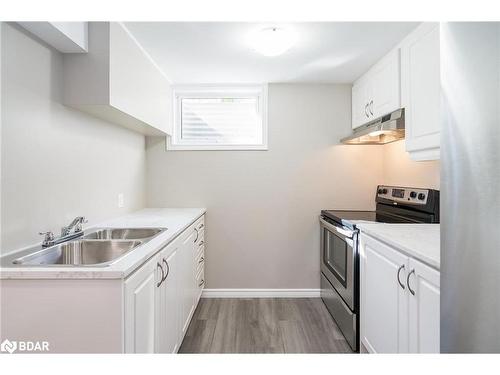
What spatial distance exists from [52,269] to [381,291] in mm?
1648

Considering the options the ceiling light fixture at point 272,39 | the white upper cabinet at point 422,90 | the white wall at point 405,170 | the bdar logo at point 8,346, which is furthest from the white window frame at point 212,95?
the bdar logo at point 8,346

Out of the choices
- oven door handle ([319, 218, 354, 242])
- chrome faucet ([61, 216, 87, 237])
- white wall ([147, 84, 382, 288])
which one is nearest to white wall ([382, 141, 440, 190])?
white wall ([147, 84, 382, 288])

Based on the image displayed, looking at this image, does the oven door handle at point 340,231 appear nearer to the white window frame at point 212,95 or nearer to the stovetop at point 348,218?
the stovetop at point 348,218

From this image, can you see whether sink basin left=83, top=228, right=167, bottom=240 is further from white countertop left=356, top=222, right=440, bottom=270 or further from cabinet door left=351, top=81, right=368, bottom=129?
cabinet door left=351, top=81, right=368, bottom=129

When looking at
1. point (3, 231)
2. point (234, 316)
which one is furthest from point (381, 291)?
point (3, 231)

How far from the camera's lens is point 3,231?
50.3 inches

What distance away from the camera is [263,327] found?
2400 mm

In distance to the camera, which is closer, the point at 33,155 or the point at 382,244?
the point at 33,155

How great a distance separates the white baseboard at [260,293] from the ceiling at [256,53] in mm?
2208

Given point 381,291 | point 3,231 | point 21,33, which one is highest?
point 21,33
